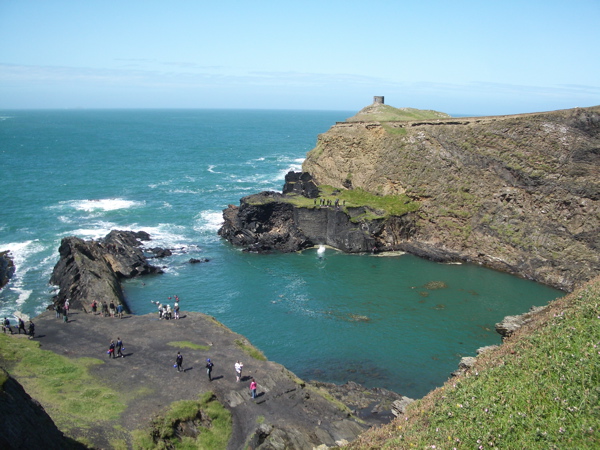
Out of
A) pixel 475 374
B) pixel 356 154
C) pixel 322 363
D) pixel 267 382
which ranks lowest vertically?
pixel 322 363

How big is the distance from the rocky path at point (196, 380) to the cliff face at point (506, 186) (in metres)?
37.0

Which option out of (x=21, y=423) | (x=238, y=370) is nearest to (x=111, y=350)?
(x=238, y=370)

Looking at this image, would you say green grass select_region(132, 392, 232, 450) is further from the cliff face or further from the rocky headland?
the cliff face

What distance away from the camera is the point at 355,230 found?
209ft

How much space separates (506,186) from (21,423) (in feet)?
193

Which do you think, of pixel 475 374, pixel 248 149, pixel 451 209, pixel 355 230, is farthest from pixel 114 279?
pixel 248 149

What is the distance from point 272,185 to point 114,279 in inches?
2140

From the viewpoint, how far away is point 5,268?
5388cm

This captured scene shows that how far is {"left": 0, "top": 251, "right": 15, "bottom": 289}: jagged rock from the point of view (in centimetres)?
5147

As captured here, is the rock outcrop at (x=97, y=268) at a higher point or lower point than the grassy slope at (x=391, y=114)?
lower

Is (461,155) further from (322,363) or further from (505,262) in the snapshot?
(322,363)

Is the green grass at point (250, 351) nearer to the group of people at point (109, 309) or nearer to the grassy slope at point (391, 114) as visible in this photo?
the group of people at point (109, 309)

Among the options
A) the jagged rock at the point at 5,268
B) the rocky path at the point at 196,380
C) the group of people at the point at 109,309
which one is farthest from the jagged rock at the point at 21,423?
the jagged rock at the point at 5,268

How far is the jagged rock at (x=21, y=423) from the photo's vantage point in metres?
15.6
